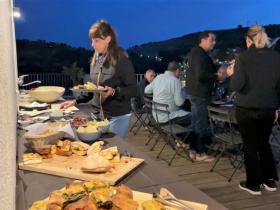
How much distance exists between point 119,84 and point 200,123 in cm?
214

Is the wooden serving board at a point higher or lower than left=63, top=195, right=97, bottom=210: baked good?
lower

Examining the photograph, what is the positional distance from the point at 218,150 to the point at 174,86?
106 centimetres

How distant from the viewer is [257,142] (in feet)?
11.2

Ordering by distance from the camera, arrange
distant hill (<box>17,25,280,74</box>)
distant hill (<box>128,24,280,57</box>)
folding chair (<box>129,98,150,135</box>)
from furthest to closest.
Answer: distant hill (<box>17,25,280,74</box>)
distant hill (<box>128,24,280,57</box>)
folding chair (<box>129,98,150,135</box>)

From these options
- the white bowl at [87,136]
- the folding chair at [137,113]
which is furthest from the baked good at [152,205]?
the folding chair at [137,113]

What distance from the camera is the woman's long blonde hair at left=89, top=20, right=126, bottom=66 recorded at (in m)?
2.43

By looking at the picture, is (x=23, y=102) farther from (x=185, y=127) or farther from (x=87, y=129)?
(x=185, y=127)

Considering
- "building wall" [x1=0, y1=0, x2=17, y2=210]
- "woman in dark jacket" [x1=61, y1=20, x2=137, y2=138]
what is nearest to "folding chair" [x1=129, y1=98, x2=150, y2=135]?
"woman in dark jacket" [x1=61, y1=20, x2=137, y2=138]

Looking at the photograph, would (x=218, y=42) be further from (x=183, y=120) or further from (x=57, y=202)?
(x=57, y=202)

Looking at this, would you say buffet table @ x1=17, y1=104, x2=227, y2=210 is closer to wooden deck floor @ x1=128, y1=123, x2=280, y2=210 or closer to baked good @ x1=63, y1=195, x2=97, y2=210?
baked good @ x1=63, y1=195, x2=97, y2=210

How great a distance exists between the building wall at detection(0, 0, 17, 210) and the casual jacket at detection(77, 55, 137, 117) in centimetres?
203

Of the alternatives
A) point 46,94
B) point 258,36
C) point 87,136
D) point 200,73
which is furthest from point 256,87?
point 87,136

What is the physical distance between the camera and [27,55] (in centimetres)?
1196

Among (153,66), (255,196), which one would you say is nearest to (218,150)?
(255,196)
